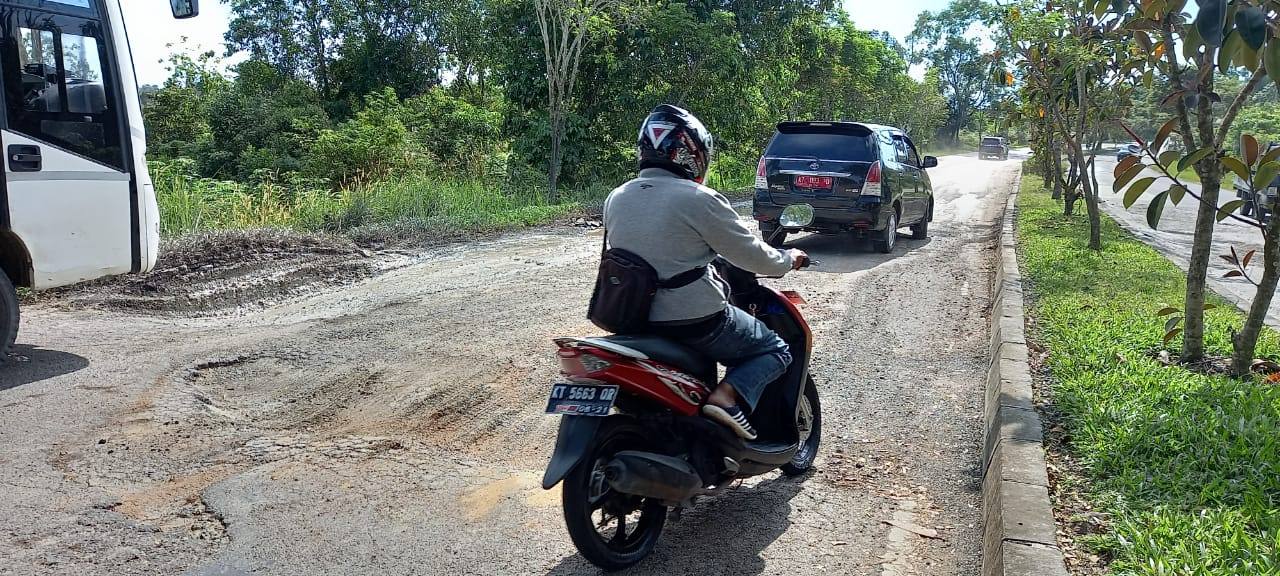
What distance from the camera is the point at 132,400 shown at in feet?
17.6

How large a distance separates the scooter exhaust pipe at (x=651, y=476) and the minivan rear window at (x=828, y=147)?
28.0 ft

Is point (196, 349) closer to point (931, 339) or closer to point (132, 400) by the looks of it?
point (132, 400)

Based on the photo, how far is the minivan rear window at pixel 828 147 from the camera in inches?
452

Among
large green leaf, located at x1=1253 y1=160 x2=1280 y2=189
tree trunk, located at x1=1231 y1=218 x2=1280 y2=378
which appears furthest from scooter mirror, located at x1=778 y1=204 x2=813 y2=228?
tree trunk, located at x1=1231 y1=218 x2=1280 y2=378

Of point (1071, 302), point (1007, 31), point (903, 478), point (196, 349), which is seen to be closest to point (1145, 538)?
point (903, 478)

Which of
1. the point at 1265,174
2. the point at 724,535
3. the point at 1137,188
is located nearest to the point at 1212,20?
the point at 1265,174

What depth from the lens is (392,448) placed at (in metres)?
4.70

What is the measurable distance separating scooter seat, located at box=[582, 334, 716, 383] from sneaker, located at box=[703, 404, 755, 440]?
0.18 meters

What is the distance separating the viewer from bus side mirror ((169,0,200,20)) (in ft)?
21.0

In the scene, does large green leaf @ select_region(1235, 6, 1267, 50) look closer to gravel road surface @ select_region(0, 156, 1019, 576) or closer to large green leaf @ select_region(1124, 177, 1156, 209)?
large green leaf @ select_region(1124, 177, 1156, 209)

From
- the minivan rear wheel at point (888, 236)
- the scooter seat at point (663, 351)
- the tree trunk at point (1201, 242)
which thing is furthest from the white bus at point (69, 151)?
the minivan rear wheel at point (888, 236)

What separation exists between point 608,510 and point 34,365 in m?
4.62

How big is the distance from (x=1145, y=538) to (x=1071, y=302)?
4.77 m

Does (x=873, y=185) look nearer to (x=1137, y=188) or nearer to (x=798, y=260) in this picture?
(x=1137, y=188)
